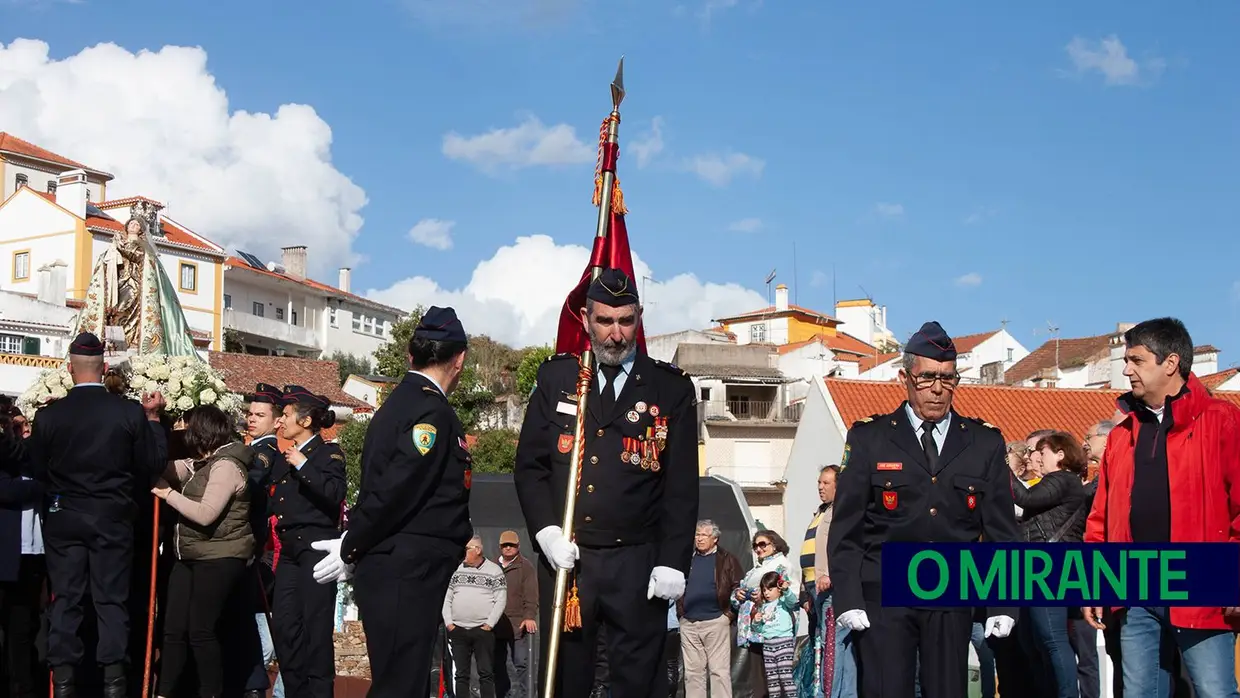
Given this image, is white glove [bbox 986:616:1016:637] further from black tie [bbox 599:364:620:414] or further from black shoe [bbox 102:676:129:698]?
black shoe [bbox 102:676:129:698]

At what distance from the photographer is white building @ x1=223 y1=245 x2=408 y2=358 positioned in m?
78.1

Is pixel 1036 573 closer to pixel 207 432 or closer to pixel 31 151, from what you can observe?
pixel 207 432

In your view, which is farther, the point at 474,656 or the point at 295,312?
the point at 295,312

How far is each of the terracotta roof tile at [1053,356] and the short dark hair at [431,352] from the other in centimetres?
6059

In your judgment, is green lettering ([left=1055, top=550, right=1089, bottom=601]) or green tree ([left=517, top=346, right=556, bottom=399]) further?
green tree ([left=517, top=346, right=556, bottom=399])

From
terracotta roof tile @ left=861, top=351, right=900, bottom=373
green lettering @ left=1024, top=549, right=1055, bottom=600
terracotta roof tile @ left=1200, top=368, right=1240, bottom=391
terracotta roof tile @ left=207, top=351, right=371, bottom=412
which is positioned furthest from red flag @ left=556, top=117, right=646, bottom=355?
terracotta roof tile @ left=861, top=351, right=900, bottom=373

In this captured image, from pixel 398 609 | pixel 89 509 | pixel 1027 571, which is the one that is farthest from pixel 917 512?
pixel 89 509

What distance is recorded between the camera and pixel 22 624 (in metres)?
8.99

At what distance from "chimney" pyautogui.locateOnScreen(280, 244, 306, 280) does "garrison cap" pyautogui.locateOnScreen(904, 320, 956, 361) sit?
276 ft

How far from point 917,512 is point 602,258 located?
9.80ft

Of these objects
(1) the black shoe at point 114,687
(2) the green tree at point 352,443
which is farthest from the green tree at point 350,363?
(1) the black shoe at point 114,687

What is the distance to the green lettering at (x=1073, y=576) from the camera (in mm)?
6379

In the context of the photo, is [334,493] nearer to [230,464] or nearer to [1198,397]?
[230,464]

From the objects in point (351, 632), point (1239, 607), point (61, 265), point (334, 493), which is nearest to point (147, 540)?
point (334, 493)
